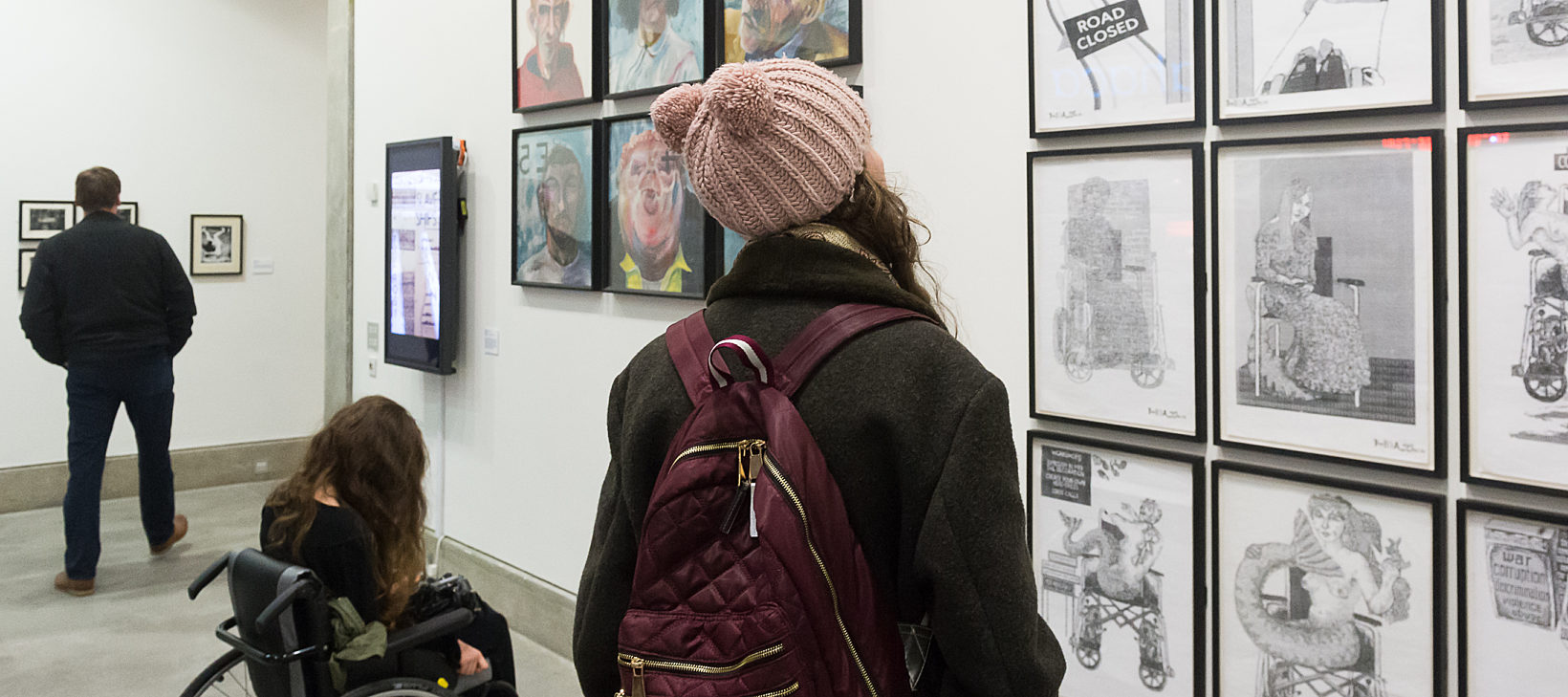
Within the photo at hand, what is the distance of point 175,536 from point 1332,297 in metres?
6.20

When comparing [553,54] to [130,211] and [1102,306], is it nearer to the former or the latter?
[1102,306]

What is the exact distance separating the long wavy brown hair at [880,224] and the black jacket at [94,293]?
539 cm

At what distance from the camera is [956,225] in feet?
10.3

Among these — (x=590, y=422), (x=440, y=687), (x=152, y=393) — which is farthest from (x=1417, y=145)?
(x=152, y=393)

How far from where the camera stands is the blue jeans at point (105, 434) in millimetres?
5707

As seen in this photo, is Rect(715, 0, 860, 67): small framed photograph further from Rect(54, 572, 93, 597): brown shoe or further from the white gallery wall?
the white gallery wall

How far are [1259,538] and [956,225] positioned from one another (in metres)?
1.11

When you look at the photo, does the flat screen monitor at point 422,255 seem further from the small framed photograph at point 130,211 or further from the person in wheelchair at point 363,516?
the small framed photograph at point 130,211

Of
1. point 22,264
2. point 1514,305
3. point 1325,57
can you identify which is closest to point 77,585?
point 22,264

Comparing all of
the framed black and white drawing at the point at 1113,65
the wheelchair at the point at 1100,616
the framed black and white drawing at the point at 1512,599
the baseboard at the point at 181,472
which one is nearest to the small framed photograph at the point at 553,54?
the framed black and white drawing at the point at 1113,65

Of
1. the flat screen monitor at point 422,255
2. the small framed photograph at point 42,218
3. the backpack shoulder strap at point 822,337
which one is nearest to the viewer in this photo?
the backpack shoulder strap at point 822,337

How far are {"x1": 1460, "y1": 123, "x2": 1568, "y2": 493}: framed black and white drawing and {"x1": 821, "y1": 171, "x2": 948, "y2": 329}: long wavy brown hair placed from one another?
1212 millimetres

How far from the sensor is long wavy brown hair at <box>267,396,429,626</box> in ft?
10.1

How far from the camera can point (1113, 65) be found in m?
2.71
